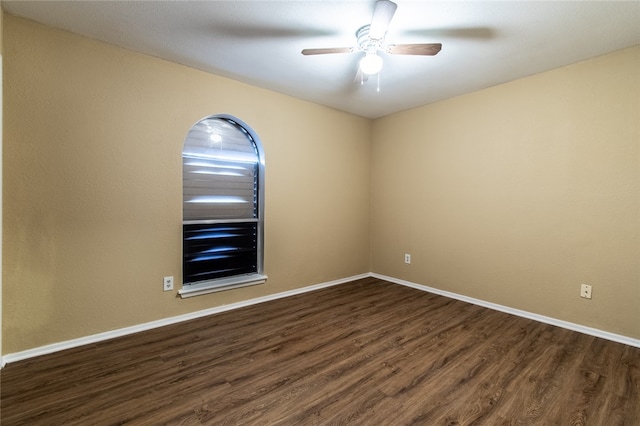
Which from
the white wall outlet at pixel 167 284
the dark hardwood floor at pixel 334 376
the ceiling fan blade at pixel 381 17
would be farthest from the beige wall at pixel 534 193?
the white wall outlet at pixel 167 284

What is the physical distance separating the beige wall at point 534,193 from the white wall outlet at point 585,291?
1.4 inches

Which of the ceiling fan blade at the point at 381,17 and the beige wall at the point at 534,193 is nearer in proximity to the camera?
the ceiling fan blade at the point at 381,17

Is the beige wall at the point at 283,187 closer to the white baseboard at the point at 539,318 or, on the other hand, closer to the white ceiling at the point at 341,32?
the white baseboard at the point at 539,318

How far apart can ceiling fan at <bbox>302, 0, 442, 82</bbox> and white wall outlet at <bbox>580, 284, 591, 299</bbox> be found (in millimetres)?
2464

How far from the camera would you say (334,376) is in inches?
75.1

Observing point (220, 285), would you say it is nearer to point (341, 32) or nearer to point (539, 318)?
point (341, 32)

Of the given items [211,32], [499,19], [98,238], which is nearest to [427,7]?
[499,19]

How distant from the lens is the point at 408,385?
5.98 feet

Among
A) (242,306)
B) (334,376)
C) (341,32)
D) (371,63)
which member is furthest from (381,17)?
(242,306)

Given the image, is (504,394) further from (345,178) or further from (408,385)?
(345,178)

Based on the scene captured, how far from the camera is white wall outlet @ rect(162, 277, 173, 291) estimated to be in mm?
2684

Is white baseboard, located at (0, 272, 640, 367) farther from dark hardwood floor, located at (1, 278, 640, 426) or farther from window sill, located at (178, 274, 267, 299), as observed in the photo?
window sill, located at (178, 274, 267, 299)

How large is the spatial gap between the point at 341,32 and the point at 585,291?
3.09 meters

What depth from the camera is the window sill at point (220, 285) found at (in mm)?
2806
